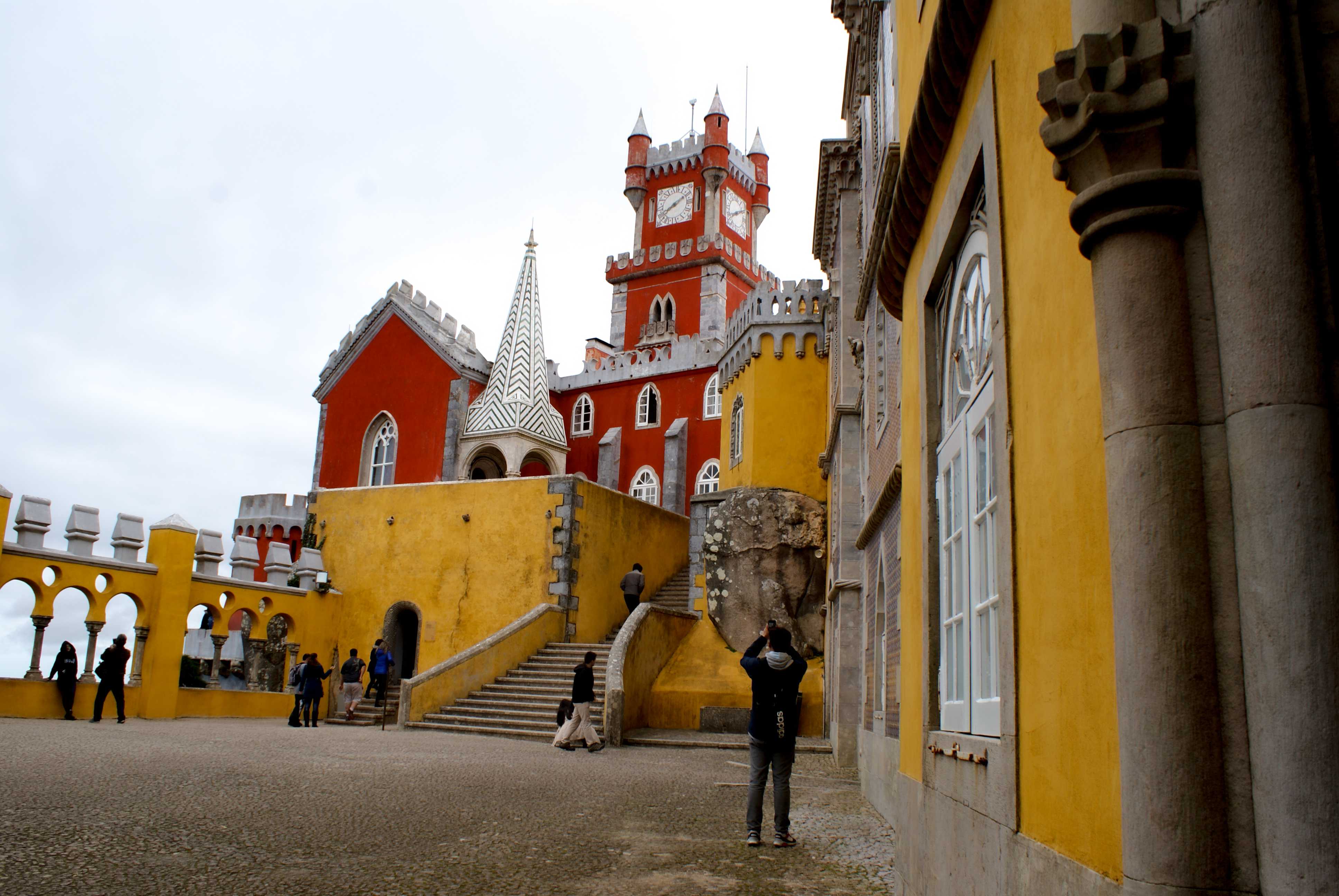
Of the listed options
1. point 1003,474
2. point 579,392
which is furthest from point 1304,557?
point 579,392

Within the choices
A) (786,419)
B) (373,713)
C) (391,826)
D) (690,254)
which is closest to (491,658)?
(373,713)

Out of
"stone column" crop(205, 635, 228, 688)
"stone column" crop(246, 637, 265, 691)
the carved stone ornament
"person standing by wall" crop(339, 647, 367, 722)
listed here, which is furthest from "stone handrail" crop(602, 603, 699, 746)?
the carved stone ornament

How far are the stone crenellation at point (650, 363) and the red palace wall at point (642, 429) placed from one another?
7.1 inches

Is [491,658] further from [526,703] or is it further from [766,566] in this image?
[766,566]

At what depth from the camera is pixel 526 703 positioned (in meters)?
16.9

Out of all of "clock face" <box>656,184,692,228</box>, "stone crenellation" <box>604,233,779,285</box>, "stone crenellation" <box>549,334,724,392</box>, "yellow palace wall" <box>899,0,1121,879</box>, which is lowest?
"yellow palace wall" <box>899,0,1121,879</box>

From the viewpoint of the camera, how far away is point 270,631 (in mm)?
20656

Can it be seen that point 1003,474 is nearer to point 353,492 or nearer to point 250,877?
point 250,877

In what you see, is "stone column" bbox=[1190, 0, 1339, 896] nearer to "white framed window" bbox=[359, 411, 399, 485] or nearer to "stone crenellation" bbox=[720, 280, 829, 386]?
"stone crenellation" bbox=[720, 280, 829, 386]

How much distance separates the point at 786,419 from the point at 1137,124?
1930 centimetres

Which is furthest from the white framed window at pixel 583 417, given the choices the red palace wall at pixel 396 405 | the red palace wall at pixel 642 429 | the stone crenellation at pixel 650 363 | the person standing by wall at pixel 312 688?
the person standing by wall at pixel 312 688

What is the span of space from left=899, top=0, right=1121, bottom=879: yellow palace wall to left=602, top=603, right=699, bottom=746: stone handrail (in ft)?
41.0

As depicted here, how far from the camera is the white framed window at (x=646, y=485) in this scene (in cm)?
3114

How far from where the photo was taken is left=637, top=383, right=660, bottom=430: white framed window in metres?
31.8
